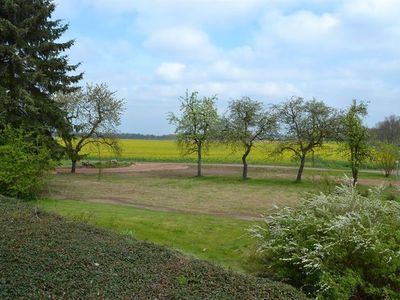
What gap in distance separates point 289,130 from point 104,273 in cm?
2894

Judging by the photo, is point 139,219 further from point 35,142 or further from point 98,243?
point 35,142

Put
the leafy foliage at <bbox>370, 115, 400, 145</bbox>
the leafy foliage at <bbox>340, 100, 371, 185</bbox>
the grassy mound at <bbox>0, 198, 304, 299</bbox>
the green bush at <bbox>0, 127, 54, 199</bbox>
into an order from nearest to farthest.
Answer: the grassy mound at <bbox>0, 198, 304, 299</bbox>
the green bush at <bbox>0, 127, 54, 199</bbox>
the leafy foliage at <bbox>340, 100, 371, 185</bbox>
the leafy foliage at <bbox>370, 115, 400, 145</bbox>

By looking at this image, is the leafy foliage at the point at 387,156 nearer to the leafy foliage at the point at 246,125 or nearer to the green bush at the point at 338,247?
the leafy foliage at the point at 246,125

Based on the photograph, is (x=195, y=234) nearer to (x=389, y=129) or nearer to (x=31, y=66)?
(x=31, y=66)

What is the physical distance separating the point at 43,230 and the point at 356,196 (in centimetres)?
513

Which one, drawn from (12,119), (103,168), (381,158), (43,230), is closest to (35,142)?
(12,119)

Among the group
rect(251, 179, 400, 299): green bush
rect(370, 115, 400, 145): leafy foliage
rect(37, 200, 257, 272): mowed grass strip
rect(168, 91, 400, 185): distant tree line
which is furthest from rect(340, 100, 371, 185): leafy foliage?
rect(370, 115, 400, 145): leafy foliage

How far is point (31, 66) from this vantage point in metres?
21.4

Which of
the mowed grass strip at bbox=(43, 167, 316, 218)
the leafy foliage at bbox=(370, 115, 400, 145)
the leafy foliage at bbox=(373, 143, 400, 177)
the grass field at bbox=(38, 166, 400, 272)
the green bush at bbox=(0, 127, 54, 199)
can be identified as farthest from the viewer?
the leafy foliage at bbox=(370, 115, 400, 145)

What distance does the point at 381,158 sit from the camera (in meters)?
37.2

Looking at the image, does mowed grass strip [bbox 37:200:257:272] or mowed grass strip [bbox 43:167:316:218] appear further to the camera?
mowed grass strip [bbox 43:167:316:218]

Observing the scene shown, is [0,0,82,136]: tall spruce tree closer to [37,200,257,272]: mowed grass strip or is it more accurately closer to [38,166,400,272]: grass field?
[38,166,400,272]: grass field

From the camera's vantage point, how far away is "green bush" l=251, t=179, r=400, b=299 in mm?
6246

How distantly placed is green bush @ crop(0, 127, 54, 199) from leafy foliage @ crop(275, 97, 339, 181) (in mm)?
19122
